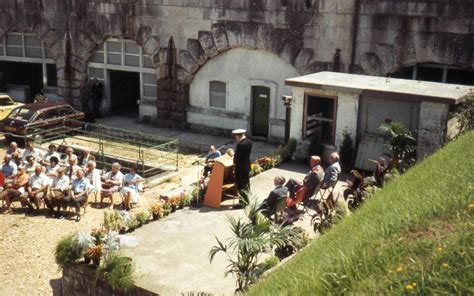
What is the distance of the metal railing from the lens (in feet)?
63.6

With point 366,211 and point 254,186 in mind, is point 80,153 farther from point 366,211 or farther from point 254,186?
point 366,211

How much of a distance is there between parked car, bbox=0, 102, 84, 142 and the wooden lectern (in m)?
10.0

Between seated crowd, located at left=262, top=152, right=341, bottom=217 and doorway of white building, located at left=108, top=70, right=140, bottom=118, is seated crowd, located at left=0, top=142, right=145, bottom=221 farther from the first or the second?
doorway of white building, located at left=108, top=70, right=140, bottom=118

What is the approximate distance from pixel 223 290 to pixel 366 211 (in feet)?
8.62

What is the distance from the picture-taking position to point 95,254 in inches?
406

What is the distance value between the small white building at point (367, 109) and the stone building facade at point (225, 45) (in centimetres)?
242

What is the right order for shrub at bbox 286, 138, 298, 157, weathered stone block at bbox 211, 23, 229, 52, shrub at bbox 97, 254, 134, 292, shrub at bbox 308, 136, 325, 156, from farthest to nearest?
1. weathered stone block at bbox 211, 23, 229, 52
2. shrub at bbox 286, 138, 298, 157
3. shrub at bbox 308, 136, 325, 156
4. shrub at bbox 97, 254, 134, 292

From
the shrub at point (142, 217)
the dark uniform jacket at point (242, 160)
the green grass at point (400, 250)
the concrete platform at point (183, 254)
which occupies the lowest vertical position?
the concrete platform at point (183, 254)

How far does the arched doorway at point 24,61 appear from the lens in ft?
89.4

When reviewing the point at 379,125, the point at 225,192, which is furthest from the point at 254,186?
the point at 379,125

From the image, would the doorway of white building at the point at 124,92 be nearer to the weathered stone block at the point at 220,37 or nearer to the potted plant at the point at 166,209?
the weathered stone block at the point at 220,37

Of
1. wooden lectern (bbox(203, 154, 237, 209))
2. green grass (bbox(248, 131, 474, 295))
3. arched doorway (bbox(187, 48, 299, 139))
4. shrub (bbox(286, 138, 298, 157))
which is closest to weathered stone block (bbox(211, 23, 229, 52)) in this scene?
arched doorway (bbox(187, 48, 299, 139))

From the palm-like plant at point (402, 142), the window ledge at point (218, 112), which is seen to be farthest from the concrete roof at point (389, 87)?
the window ledge at point (218, 112)

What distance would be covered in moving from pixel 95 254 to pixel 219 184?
3.92 meters
